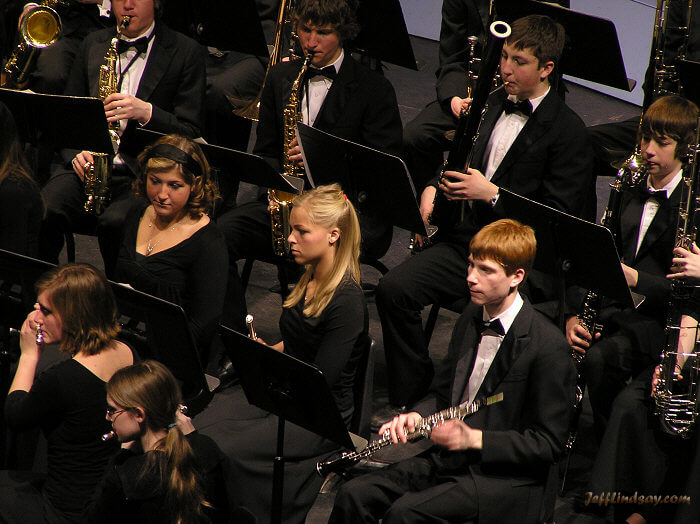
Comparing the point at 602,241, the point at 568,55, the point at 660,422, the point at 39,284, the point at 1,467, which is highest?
the point at 568,55

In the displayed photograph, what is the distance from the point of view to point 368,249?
4.64 metres

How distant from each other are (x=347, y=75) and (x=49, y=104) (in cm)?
144

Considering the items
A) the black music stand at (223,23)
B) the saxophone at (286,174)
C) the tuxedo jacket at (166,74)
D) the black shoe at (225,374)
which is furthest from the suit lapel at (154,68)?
the black shoe at (225,374)

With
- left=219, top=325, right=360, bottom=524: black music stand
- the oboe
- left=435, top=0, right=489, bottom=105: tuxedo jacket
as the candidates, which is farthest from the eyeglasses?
left=435, top=0, right=489, bottom=105: tuxedo jacket

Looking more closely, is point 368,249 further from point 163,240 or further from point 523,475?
point 523,475

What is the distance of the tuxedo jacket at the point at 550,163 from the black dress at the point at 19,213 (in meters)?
1.99

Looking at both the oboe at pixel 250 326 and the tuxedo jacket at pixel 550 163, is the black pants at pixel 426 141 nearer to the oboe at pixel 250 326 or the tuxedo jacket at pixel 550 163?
the tuxedo jacket at pixel 550 163

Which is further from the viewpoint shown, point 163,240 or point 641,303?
point 163,240

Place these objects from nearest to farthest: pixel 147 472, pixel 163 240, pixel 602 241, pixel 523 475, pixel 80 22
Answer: pixel 147 472 < pixel 523 475 < pixel 602 241 < pixel 163 240 < pixel 80 22

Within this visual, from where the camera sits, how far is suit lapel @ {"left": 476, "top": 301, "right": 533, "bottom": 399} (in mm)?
3186

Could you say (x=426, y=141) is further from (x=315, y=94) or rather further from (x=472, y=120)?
(x=472, y=120)

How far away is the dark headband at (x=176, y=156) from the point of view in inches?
161

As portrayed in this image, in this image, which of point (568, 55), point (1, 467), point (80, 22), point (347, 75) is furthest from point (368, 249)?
point (80, 22)

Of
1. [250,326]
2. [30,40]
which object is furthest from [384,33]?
[250,326]
